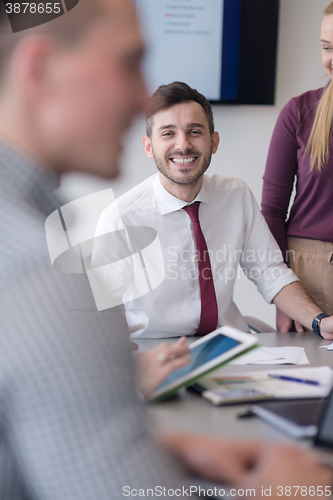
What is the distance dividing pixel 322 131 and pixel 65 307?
1.56 meters

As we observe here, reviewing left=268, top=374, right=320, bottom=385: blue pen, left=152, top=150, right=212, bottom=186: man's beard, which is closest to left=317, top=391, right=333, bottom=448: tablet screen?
left=268, top=374, right=320, bottom=385: blue pen

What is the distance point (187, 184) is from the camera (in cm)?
167

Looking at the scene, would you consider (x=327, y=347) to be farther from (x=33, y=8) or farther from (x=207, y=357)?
(x=33, y=8)

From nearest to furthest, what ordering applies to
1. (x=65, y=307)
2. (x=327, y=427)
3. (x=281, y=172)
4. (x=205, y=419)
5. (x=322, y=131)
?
(x=65, y=307) < (x=327, y=427) < (x=205, y=419) < (x=322, y=131) < (x=281, y=172)

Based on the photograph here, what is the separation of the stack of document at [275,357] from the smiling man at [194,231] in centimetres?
30

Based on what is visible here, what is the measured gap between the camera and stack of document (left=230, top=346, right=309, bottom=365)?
43.0 inches

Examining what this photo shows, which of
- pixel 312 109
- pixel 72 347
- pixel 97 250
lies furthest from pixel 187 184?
pixel 72 347

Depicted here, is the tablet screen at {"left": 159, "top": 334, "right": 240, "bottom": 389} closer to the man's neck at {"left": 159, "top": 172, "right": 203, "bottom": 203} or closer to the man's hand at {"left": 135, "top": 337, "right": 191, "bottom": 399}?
the man's hand at {"left": 135, "top": 337, "right": 191, "bottom": 399}

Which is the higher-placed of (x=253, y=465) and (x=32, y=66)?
(x=32, y=66)

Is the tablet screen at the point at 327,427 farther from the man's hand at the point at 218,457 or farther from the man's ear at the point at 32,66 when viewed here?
the man's ear at the point at 32,66

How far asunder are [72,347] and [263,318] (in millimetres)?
2516

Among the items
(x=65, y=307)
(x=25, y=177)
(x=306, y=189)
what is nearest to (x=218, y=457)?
(x=65, y=307)

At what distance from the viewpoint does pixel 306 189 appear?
1.79 meters

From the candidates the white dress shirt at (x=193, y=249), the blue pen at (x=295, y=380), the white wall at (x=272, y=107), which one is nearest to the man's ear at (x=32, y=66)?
the blue pen at (x=295, y=380)
